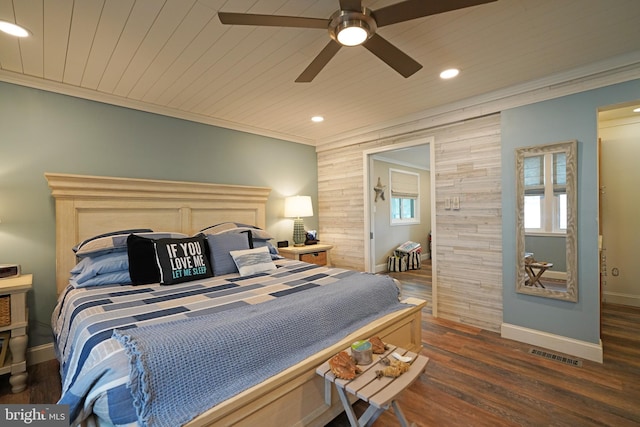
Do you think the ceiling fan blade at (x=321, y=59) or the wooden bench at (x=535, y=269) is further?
the wooden bench at (x=535, y=269)

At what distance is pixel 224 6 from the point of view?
165cm

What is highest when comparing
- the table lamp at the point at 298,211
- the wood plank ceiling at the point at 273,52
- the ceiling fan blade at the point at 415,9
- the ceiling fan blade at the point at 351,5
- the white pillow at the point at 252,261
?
the wood plank ceiling at the point at 273,52

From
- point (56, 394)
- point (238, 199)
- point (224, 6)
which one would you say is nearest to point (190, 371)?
point (56, 394)

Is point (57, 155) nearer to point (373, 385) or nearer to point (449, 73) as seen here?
point (373, 385)

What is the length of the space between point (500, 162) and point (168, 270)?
326 cm

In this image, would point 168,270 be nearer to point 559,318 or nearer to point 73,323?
point 73,323

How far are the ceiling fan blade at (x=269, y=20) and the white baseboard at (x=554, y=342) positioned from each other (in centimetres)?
313

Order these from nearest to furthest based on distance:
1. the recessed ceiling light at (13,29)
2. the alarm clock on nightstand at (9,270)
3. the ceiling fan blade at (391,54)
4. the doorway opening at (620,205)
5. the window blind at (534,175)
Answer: the ceiling fan blade at (391,54), the recessed ceiling light at (13,29), the alarm clock on nightstand at (9,270), the window blind at (534,175), the doorway opening at (620,205)

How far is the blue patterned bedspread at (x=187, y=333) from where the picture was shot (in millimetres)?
1093

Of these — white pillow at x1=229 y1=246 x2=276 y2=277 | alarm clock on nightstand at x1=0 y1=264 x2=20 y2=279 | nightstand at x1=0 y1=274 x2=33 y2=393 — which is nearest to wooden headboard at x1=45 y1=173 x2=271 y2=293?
alarm clock on nightstand at x1=0 y1=264 x2=20 y2=279

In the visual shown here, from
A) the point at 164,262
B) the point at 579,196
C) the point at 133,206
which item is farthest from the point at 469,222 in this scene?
the point at 133,206

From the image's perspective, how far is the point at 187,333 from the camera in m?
1.29

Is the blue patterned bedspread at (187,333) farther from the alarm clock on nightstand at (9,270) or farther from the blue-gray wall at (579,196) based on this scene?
the blue-gray wall at (579,196)

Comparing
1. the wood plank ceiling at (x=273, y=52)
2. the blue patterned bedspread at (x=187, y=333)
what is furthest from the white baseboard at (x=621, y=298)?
the blue patterned bedspread at (x=187, y=333)
